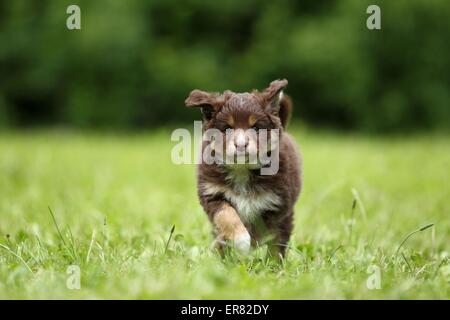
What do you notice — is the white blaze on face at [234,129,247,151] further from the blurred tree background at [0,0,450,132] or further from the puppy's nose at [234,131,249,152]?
the blurred tree background at [0,0,450,132]

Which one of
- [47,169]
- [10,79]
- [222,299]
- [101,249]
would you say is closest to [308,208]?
[101,249]

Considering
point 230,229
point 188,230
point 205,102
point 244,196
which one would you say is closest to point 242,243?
point 230,229

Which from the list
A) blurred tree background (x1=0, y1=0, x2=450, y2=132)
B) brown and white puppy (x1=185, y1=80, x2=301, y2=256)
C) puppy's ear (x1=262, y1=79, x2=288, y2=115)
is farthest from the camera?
blurred tree background (x1=0, y1=0, x2=450, y2=132)

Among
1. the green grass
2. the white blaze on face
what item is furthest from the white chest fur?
the white blaze on face

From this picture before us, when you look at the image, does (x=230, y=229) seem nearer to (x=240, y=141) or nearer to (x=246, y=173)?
(x=246, y=173)

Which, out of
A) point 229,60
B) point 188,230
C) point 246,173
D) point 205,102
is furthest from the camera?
point 229,60

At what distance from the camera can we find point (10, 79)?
73.7ft

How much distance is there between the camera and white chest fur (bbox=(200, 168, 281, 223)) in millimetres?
4137

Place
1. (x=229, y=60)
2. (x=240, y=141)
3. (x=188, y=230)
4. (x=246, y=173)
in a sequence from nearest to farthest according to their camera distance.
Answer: (x=240, y=141) < (x=246, y=173) < (x=188, y=230) < (x=229, y=60)

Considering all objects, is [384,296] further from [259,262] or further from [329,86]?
[329,86]

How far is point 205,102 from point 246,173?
1.67ft

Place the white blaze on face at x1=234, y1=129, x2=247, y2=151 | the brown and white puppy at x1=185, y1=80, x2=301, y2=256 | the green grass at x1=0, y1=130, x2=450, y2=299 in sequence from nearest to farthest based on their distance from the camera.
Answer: the green grass at x1=0, y1=130, x2=450, y2=299 < the white blaze on face at x1=234, y1=129, x2=247, y2=151 < the brown and white puppy at x1=185, y1=80, x2=301, y2=256

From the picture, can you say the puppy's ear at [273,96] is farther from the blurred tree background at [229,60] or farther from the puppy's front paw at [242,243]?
the blurred tree background at [229,60]

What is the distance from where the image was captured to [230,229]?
12.8 feet
